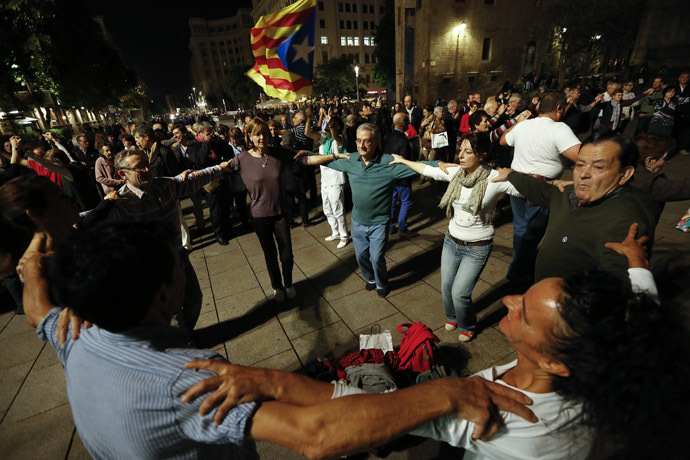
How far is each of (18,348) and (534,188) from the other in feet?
20.1

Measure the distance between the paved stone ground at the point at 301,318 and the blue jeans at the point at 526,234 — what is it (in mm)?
301

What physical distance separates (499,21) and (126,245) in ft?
145

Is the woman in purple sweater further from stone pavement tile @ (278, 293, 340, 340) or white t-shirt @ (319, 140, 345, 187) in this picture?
white t-shirt @ (319, 140, 345, 187)

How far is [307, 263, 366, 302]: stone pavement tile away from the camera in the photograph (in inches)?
174

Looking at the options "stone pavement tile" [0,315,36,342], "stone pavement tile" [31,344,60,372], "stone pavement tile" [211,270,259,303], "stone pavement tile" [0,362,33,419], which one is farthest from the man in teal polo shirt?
"stone pavement tile" [0,315,36,342]

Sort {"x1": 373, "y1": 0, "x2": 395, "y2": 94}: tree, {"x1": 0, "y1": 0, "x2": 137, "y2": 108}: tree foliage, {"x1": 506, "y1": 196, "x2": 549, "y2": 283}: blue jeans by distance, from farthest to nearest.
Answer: {"x1": 373, "y1": 0, "x2": 395, "y2": 94}: tree → {"x1": 0, "y1": 0, "x2": 137, "y2": 108}: tree foliage → {"x1": 506, "y1": 196, "x2": 549, "y2": 283}: blue jeans

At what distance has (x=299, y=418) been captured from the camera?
34.1 inches

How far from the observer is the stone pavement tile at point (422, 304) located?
3.72 metres

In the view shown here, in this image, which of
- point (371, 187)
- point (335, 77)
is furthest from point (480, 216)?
point (335, 77)

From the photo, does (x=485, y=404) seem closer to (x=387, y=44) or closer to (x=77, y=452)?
(x=77, y=452)

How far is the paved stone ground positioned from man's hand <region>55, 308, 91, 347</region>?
1837mm

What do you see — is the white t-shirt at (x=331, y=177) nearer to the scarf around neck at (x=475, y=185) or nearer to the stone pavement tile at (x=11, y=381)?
the scarf around neck at (x=475, y=185)

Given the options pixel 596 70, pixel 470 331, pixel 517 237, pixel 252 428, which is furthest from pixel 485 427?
pixel 596 70

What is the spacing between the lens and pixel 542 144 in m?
3.79
